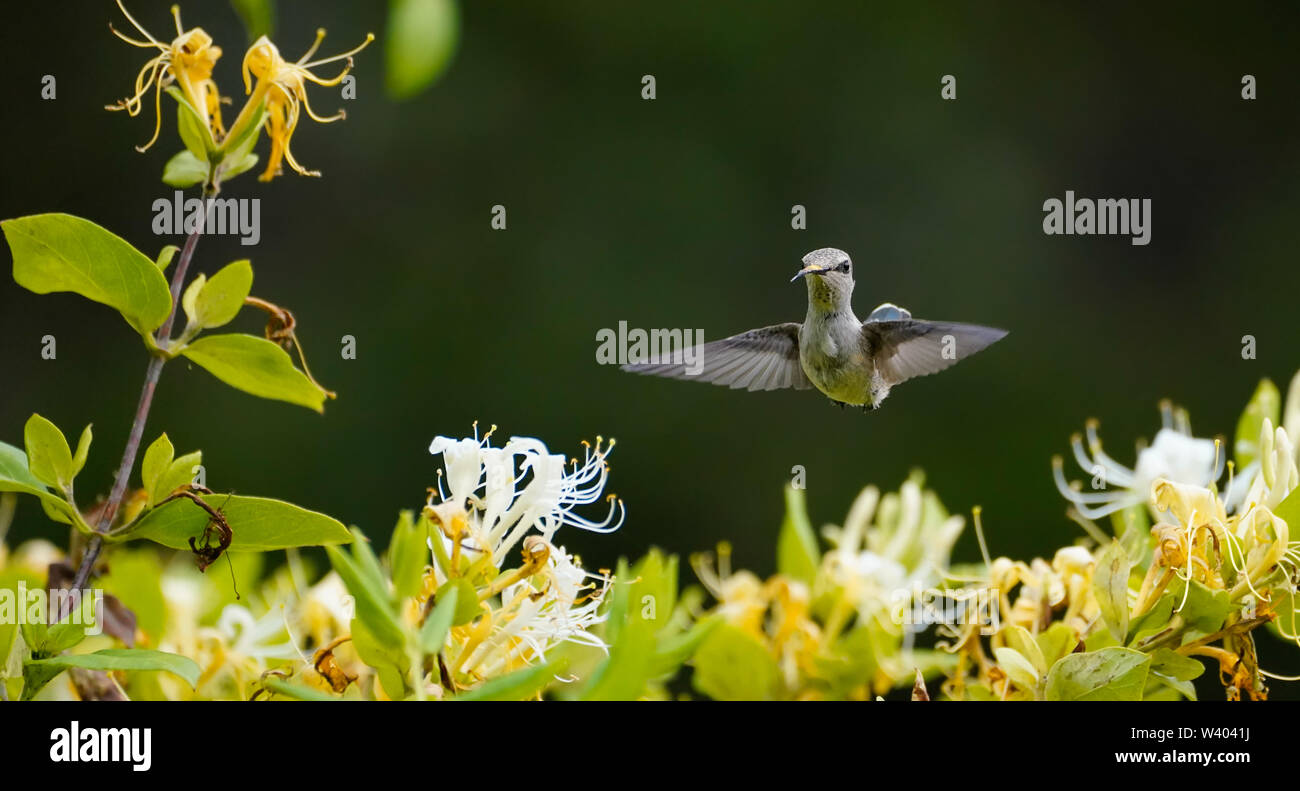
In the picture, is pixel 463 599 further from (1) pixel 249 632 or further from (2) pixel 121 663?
(1) pixel 249 632

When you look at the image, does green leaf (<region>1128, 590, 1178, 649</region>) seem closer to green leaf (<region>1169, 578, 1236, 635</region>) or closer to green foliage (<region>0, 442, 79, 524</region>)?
green leaf (<region>1169, 578, 1236, 635</region>)

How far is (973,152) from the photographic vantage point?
4.45 metres

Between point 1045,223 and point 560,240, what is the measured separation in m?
1.59

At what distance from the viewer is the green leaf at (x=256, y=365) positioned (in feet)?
2.95

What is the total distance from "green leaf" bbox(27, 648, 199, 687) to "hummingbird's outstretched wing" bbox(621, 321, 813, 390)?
0.66m

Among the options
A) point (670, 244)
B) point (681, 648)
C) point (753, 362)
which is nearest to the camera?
point (681, 648)

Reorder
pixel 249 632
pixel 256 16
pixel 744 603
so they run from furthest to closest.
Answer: pixel 744 603 < pixel 249 632 < pixel 256 16

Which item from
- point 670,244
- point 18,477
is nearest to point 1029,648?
point 18,477

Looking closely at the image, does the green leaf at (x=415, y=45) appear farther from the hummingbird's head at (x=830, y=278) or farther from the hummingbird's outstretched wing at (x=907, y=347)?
the hummingbird's outstretched wing at (x=907, y=347)

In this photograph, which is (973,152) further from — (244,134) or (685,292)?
(244,134)

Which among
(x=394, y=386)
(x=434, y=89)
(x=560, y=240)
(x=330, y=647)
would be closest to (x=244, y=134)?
(x=330, y=647)

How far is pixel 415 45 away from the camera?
3.82 ft

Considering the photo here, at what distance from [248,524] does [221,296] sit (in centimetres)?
17

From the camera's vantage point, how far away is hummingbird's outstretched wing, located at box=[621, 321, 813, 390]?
4.79 ft
